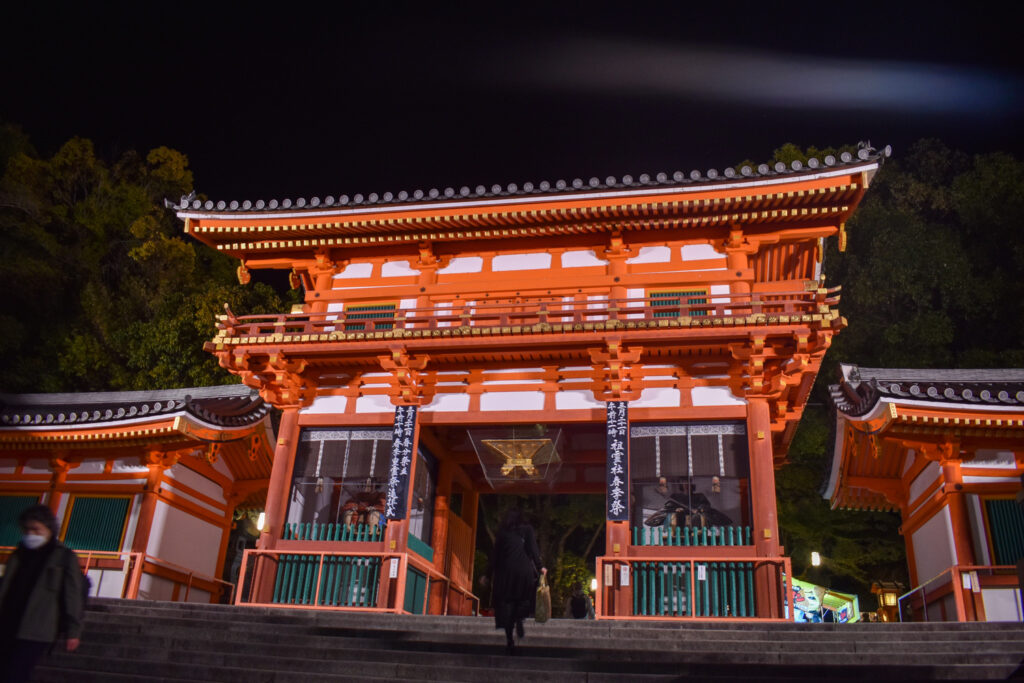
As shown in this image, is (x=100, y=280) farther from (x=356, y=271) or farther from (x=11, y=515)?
(x=356, y=271)

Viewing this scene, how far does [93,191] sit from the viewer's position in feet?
111

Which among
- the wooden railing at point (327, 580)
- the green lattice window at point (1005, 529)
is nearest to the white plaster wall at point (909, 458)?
the green lattice window at point (1005, 529)

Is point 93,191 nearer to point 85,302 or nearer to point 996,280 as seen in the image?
point 85,302

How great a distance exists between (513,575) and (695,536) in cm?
586

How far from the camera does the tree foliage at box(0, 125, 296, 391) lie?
2753 cm

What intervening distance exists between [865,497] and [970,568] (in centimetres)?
574

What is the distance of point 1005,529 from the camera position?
13609 mm

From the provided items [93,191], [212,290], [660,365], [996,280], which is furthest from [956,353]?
[93,191]

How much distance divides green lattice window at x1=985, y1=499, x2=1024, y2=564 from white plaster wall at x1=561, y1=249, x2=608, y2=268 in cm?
831

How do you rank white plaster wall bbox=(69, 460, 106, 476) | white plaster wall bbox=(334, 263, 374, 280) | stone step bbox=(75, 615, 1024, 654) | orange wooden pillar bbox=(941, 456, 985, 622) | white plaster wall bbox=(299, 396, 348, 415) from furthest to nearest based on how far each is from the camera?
white plaster wall bbox=(69, 460, 106, 476) < white plaster wall bbox=(334, 263, 374, 280) < white plaster wall bbox=(299, 396, 348, 415) < orange wooden pillar bbox=(941, 456, 985, 622) < stone step bbox=(75, 615, 1024, 654)

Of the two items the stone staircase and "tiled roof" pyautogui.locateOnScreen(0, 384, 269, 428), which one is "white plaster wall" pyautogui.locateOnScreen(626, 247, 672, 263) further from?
"tiled roof" pyautogui.locateOnScreen(0, 384, 269, 428)

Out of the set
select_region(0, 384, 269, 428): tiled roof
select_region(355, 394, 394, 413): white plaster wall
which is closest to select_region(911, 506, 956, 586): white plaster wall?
select_region(355, 394, 394, 413): white plaster wall

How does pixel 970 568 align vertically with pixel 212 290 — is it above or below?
below

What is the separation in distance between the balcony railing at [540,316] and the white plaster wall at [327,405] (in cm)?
133
